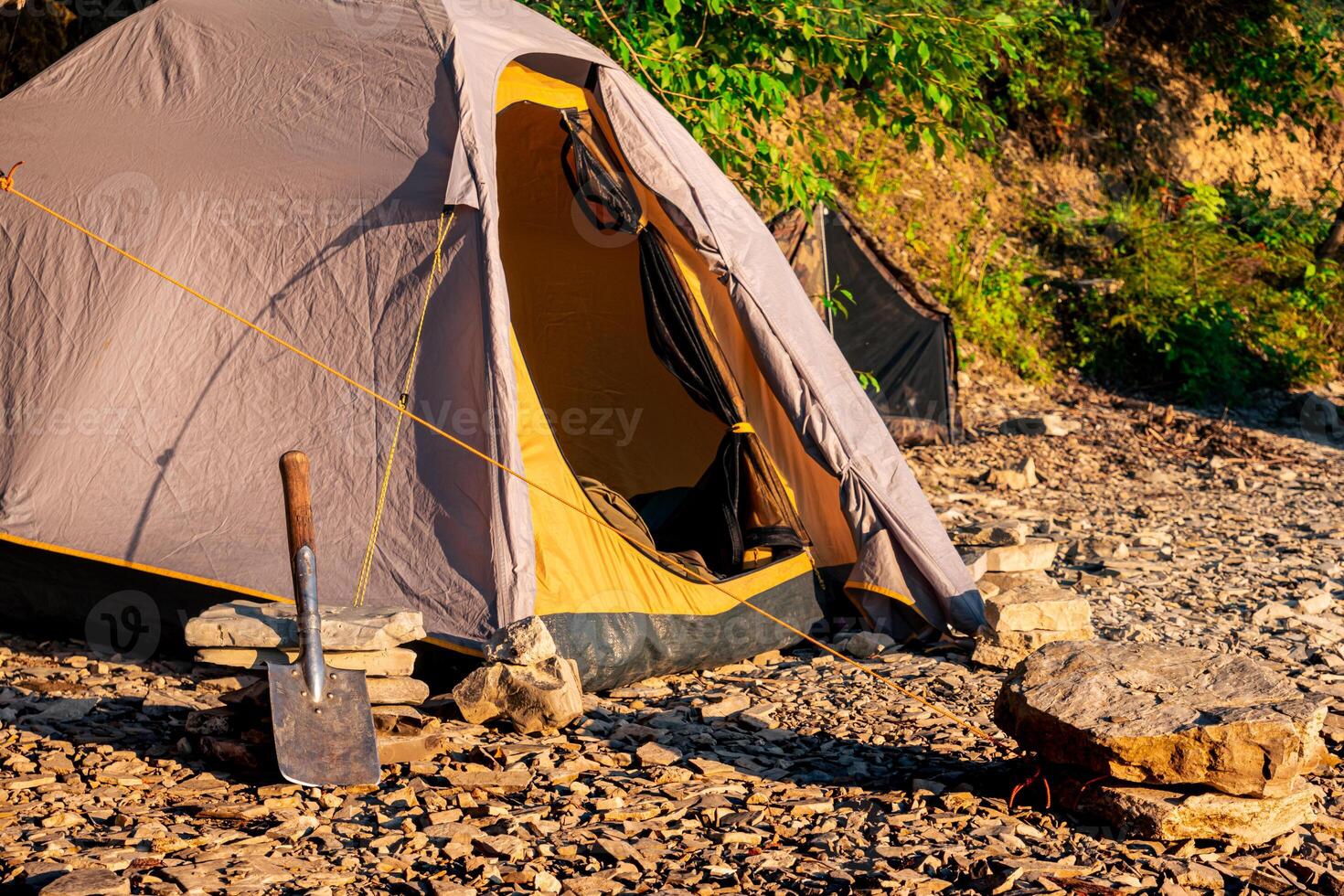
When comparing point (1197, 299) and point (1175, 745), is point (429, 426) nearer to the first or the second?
point (1175, 745)

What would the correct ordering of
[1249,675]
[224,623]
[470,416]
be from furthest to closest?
[470,416]
[224,623]
[1249,675]

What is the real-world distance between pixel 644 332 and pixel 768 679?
6.95 ft

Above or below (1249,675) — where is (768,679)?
below

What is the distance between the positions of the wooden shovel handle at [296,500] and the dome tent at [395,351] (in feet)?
2.55

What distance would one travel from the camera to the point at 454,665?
14.3 ft

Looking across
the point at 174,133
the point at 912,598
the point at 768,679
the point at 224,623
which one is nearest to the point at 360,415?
the point at 224,623

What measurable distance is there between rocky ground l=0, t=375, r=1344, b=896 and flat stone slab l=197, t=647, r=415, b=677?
246 mm

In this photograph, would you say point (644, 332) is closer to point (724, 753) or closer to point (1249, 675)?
point (724, 753)

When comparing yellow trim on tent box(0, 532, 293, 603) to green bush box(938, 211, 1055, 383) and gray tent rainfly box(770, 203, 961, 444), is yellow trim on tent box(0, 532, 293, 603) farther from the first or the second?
green bush box(938, 211, 1055, 383)

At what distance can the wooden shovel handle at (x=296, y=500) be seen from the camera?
3.51 m

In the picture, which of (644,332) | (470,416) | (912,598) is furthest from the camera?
(644,332)

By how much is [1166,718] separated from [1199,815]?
0.80 feet

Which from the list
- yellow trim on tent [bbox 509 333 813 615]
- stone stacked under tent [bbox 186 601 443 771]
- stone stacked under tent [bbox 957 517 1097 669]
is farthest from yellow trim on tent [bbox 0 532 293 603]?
stone stacked under tent [bbox 957 517 1097 669]

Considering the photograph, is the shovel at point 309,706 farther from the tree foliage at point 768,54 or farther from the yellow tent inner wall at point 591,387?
the tree foliage at point 768,54
